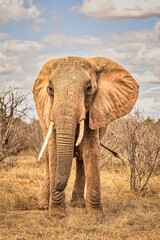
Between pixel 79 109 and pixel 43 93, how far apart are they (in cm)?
118

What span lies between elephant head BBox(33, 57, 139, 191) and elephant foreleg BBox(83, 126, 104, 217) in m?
0.29

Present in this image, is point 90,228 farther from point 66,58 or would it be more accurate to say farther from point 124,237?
point 66,58

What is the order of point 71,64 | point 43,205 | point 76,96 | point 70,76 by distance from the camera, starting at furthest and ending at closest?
point 43,205, point 71,64, point 70,76, point 76,96

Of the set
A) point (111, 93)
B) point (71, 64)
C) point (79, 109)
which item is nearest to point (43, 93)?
point (71, 64)

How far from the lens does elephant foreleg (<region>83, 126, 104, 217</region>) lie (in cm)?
548

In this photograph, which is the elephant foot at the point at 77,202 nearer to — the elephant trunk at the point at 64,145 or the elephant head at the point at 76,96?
the elephant head at the point at 76,96

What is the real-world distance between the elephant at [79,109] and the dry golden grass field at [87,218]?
34cm

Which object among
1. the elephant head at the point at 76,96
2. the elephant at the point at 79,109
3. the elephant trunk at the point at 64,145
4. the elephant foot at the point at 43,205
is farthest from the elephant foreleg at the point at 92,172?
the elephant foot at the point at 43,205

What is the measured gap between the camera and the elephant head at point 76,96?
473cm

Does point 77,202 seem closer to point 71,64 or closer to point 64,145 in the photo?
point 64,145

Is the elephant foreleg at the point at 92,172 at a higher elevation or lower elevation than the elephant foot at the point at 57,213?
higher

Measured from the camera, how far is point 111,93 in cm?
576

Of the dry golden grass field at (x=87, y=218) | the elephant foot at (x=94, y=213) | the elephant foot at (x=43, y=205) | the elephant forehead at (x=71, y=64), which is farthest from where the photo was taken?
the elephant foot at (x=43, y=205)

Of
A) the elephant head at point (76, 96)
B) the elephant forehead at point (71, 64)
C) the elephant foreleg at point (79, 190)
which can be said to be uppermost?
the elephant forehead at point (71, 64)
